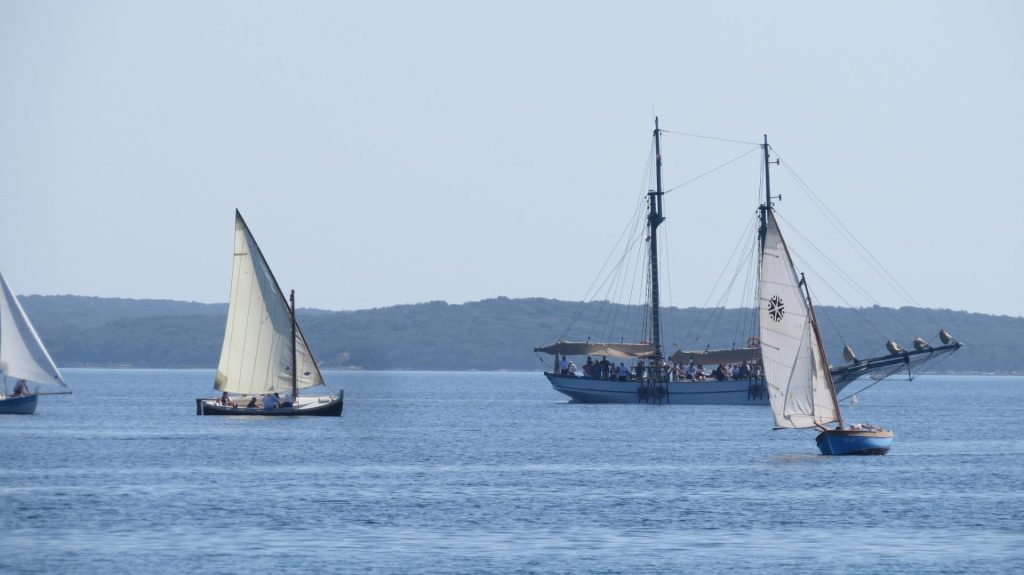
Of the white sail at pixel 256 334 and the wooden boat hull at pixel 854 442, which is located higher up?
the white sail at pixel 256 334

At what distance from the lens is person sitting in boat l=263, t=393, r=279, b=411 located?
100250mm

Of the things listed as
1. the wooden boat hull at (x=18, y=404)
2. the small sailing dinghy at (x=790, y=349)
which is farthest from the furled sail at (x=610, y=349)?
the small sailing dinghy at (x=790, y=349)

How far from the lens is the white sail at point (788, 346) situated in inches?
2790

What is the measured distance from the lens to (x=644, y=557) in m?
44.5

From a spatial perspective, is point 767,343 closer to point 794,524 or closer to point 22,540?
point 794,524

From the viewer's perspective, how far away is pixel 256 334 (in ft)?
318

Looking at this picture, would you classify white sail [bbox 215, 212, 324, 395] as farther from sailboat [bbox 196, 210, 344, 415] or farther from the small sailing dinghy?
the small sailing dinghy

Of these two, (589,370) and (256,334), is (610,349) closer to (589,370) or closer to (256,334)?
(589,370)

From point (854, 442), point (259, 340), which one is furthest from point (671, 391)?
point (854, 442)

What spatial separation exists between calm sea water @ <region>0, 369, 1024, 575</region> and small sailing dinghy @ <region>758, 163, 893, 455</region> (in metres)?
2.16

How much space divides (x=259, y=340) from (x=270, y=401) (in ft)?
16.9

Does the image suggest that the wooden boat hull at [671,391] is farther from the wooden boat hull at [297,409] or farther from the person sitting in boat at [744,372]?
the wooden boat hull at [297,409]

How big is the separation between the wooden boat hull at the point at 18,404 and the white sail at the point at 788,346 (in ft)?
173

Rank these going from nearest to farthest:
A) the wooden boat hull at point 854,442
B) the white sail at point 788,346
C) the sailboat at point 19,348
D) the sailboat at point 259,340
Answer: the white sail at point 788,346 < the wooden boat hull at point 854,442 < the sailboat at point 259,340 < the sailboat at point 19,348
